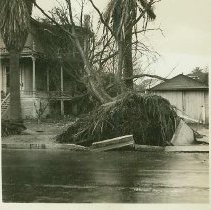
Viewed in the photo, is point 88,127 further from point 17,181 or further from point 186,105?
point 17,181

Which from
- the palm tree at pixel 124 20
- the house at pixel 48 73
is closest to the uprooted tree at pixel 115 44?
the palm tree at pixel 124 20

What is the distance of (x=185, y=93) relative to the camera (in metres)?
9.44

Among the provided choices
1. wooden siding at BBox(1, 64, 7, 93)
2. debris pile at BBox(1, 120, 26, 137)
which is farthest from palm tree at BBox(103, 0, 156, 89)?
wooden siding at BBox(1, 64, 7, 93)

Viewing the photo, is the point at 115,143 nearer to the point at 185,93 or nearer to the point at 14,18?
the point at 185,93

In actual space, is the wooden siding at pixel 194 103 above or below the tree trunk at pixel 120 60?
below

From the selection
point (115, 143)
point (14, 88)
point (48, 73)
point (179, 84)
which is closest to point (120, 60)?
point (115, 143)

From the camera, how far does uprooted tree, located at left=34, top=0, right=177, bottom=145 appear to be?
25.3 feet

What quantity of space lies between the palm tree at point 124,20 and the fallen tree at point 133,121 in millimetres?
786

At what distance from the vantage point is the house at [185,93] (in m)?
8.22

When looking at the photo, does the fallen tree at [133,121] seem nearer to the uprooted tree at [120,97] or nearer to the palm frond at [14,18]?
the uprooted tree at [120,97]

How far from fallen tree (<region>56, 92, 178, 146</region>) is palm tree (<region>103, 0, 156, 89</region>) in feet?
2.58

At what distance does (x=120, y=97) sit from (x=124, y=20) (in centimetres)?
158

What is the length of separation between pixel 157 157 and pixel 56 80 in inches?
298

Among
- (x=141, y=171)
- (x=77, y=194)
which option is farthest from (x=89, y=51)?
(x=77, y=194)
